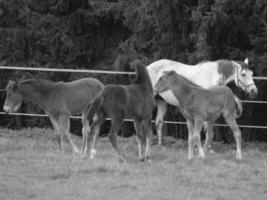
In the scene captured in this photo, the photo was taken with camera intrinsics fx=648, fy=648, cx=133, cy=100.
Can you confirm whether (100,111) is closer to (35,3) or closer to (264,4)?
(264,4)

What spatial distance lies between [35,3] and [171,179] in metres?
12.5

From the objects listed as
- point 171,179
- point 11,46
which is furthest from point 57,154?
point 11,46

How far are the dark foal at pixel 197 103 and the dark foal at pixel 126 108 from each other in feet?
1.86

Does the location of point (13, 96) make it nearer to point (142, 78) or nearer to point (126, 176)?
point (142, 78)

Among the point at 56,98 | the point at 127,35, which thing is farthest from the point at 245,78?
the point at 127,35

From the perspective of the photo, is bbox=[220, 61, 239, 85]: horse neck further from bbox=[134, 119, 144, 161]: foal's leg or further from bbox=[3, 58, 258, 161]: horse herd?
bbox=[134, 119, 144, 161]: foal's leg

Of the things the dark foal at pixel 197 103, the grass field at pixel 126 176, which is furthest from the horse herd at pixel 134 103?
the grass field at pixel 126 176

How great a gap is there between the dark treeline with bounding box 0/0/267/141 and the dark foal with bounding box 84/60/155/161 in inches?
177

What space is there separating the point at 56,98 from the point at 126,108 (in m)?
1.83

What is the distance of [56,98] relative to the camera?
11742mm

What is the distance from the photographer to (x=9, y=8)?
2014 centimetres

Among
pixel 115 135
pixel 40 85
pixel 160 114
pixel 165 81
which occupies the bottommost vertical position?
pixel 160 114

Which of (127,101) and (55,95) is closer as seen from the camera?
(127,101)

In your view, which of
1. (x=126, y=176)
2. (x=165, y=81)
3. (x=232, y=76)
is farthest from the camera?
(x=232, y=76)
